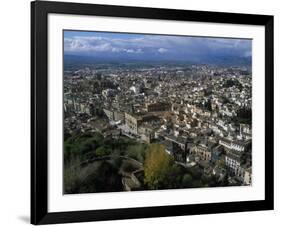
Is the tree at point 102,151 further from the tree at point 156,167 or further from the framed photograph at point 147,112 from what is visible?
the tree at point 156,167

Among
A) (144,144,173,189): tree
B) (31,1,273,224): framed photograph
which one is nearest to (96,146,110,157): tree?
(31,1,273,224): framed photograph

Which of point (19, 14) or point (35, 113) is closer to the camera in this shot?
point (35, 113)

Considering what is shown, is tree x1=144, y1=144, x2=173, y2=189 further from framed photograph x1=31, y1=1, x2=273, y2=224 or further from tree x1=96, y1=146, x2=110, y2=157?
tree x1=96, y1=146, x2=110, y2=157

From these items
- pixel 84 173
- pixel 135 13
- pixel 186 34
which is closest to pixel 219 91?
pixel 186 34

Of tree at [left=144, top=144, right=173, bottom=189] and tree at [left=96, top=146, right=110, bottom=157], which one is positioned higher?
tree at [left=96, top=146, right=110, bottom=157]

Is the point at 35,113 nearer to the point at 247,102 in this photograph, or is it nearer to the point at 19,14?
the point at 19,14

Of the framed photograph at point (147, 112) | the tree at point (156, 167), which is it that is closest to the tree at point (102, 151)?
the framed photograph at point (147, 112)

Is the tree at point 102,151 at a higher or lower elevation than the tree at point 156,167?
higher
